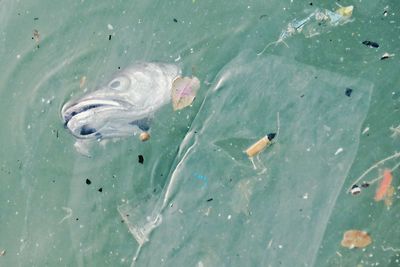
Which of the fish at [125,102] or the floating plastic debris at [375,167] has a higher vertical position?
the fish at [125,102]

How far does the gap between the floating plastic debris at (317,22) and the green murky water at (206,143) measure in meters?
0.02

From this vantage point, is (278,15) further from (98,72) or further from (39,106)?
(39,106)

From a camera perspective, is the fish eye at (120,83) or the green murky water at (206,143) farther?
the fish eye at (120,83)

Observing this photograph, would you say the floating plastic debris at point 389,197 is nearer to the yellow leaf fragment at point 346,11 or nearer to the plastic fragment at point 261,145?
the plastic fragment at point 261,145

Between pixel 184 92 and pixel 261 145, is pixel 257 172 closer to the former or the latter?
pixel 261 145

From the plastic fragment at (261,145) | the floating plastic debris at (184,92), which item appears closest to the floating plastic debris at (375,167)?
the plastic fragment at (261,145)

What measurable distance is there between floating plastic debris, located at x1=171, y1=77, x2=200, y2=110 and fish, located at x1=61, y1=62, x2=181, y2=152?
0.03m

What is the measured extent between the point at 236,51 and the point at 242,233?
2.21ft

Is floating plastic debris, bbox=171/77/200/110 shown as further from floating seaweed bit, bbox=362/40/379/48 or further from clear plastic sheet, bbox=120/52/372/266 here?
floating seaweed bit, bbox=362/40/379/48

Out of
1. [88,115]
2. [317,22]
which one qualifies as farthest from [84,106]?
[317,22]

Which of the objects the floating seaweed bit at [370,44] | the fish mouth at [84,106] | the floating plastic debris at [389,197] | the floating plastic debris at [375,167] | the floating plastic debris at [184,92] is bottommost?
the floating plastic debris at [389,197]

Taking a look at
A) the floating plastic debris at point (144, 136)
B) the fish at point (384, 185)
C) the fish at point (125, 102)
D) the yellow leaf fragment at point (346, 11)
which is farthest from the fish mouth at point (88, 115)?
the fish at point (384, 185)

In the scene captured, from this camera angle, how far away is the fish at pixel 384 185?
6.85 feet

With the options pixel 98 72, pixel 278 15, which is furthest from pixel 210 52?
pixel 98 72
